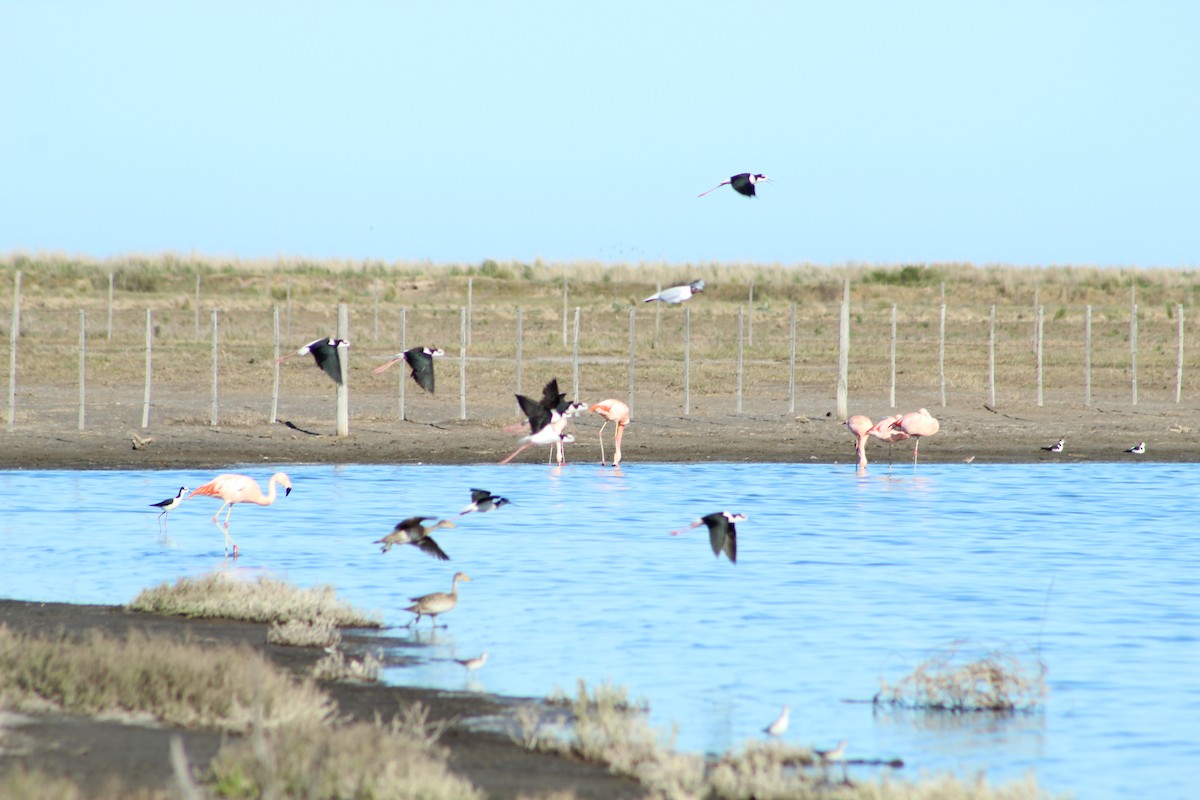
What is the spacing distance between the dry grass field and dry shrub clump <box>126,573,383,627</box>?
12.0 metres

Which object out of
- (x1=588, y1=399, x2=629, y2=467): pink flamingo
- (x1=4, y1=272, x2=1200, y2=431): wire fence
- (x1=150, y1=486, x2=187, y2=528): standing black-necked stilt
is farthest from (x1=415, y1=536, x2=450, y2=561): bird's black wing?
(x1=4, y1=272, x2=1200, y2=431): wire fence

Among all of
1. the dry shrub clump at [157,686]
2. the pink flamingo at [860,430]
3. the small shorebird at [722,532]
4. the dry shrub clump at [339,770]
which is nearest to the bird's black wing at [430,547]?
the small shorebird at [722,532]

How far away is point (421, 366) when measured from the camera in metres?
17.1

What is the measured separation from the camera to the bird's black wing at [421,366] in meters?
16.9

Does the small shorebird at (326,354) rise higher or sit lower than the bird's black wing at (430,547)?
higher

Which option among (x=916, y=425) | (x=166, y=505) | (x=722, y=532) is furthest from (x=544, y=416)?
(x=916, y=425)

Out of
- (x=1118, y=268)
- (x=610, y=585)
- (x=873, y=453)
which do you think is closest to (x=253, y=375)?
(x=873, y=453)

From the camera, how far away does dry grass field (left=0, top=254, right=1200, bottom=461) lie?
28.3 metres

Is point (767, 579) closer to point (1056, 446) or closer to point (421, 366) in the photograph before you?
point (421, 366)

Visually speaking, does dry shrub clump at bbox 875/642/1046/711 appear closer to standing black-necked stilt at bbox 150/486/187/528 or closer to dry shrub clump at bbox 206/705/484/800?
dry shrub clump at bbox 206/705/484/800

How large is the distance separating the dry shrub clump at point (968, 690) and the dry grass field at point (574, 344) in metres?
14.8

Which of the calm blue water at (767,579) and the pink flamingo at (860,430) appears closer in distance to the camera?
the calm blue water at (767,579)

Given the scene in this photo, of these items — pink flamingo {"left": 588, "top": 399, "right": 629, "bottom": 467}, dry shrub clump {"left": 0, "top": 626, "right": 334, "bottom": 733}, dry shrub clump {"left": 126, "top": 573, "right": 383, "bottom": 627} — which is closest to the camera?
dry shrub clump {"left": 0, "top": 626, "right": 334, "bottom": 733}

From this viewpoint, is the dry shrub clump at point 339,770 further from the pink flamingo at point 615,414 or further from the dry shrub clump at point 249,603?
the pink flamingo at point 615,414
